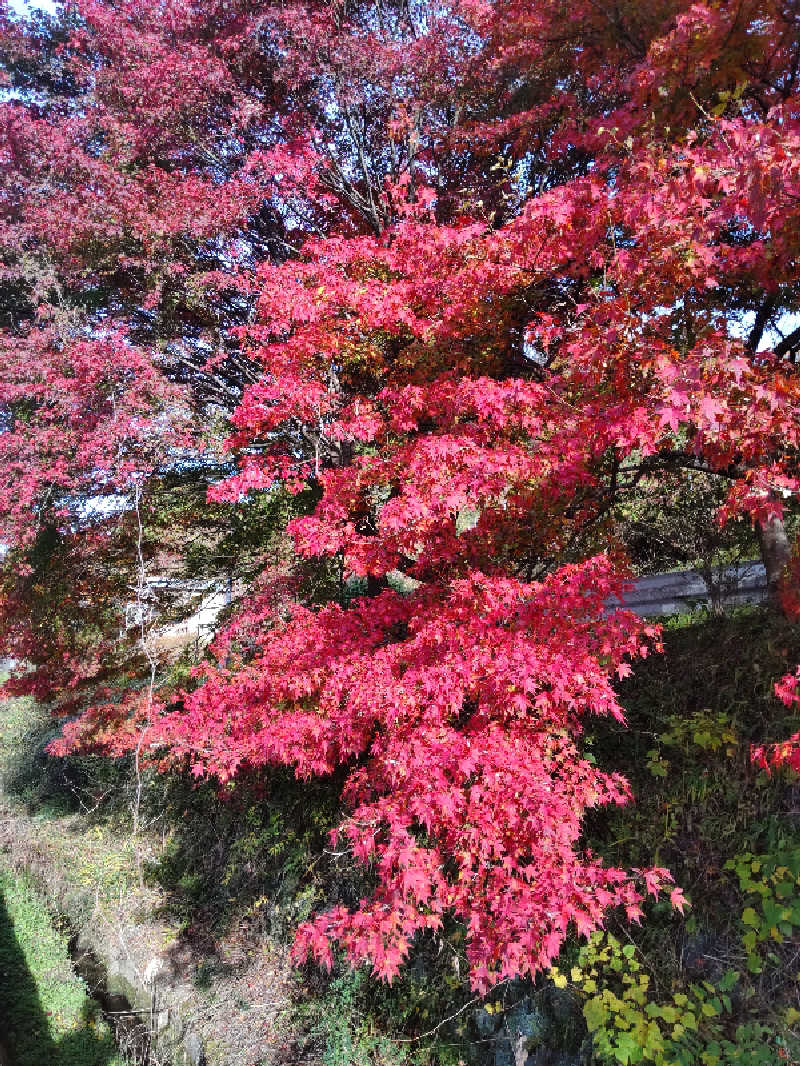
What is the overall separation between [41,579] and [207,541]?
2.42m

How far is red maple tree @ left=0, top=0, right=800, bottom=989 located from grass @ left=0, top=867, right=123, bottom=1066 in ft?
7.97

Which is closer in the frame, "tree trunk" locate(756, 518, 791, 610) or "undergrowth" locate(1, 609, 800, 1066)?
"undergrowth" locate(1, 609, 800, 1066)

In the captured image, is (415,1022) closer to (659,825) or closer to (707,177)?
(659,825)

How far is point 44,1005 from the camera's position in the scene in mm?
6137

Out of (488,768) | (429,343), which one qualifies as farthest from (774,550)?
(429,343)

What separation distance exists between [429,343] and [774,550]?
362cm

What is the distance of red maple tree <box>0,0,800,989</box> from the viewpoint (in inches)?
143

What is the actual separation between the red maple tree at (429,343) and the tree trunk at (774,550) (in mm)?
38

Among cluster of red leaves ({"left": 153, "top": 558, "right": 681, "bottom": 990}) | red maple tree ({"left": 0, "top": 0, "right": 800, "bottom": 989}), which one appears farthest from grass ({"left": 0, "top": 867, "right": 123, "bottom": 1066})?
cluster of red leaves ({"left": 153, "top": 558, "right": 681, "bottom": 990})

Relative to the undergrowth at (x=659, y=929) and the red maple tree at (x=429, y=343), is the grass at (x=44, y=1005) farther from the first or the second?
the red maple tree at (x=429, y=343)

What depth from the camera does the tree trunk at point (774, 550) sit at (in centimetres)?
503

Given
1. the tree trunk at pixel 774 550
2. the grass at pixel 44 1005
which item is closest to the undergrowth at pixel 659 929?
the tree trunk at pixel 774 550

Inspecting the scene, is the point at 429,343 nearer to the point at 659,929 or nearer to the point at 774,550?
the point at 774,550

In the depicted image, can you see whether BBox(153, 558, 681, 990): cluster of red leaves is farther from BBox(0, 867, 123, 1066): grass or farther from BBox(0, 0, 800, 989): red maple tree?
BBox(0, 867, 123, 1066): grass
